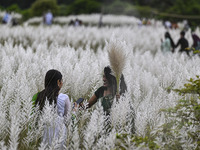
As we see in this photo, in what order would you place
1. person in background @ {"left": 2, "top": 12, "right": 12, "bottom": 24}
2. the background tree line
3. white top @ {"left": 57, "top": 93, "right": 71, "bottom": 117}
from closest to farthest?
white top @ {"left": 57, "top": 93, "right": 71, "bottom": 117} → person in background @ {"left": 2, "top": 12, "right": 12, "bottom": 24} → the background tree line

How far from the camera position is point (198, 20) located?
22672mm

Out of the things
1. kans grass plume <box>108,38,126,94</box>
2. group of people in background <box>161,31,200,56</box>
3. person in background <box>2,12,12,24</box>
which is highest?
kans grass plume <box>108,38,126,94</box>

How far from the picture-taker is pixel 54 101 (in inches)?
128

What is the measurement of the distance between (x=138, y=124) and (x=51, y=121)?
1.02 m

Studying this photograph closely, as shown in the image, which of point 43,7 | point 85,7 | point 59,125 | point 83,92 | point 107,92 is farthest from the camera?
point 85,7

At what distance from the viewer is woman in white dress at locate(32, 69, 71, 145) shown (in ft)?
9.87

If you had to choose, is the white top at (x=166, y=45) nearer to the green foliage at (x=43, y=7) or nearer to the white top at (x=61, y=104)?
the white top at (x=61, y=104)

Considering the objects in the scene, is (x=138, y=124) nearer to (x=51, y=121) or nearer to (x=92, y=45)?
(x=51, y=121)

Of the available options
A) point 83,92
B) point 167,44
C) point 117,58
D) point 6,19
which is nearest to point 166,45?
point 167,44

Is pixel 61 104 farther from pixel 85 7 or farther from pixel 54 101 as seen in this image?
pixel 85 7

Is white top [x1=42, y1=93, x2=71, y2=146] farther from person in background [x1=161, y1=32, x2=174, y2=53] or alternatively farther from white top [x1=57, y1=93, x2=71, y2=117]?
person in background [x1=161, y1=32, x2=174, y2=53]

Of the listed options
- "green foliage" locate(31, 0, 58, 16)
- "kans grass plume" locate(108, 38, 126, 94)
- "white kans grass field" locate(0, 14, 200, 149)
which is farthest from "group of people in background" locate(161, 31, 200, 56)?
"green foliage" locate(31, 0, 58, 16)

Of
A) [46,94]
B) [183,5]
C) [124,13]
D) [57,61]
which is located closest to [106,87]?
[46,94]

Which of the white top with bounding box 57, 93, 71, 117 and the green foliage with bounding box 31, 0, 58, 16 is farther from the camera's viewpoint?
the green foliage with bounding box 31, 0, 58, 16
